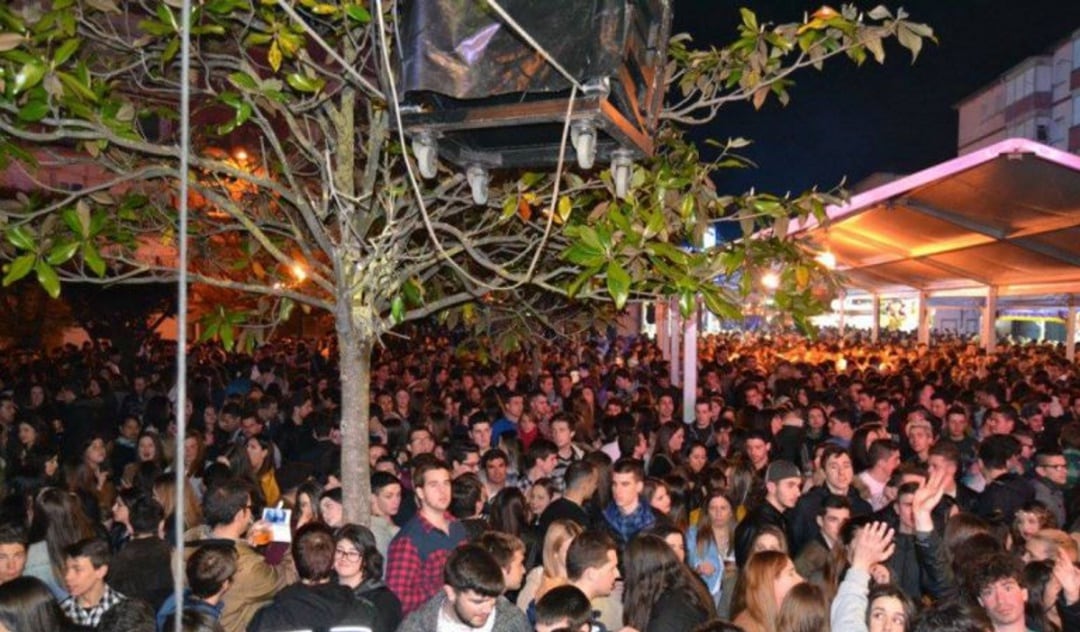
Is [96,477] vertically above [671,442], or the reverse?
[671,442]

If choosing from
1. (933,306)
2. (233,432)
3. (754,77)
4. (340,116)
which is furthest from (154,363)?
(933,306)

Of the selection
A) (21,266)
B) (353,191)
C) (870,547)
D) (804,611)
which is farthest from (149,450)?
(870,547)

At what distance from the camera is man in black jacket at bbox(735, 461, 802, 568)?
5.52 metres

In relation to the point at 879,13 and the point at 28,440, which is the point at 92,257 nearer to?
the point at 879,13

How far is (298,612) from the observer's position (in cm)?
406

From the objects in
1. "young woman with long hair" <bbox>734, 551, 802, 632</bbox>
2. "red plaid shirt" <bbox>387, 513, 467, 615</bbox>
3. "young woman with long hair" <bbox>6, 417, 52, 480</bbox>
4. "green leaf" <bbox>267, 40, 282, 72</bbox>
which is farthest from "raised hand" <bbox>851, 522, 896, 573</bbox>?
"young woman with long hair" <bbox>6, 417, 52, 480</bbox>

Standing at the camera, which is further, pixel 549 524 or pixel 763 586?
pixel 549 524

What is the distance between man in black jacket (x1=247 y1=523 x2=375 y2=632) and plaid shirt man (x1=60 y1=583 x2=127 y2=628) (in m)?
0.90

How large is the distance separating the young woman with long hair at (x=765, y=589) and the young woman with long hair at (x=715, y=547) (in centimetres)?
69

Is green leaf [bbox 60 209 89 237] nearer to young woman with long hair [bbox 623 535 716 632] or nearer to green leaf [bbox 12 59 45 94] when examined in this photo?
green leaf [bbox 12 59 45 94]

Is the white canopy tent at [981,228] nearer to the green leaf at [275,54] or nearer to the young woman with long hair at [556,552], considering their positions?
the young woman with long hair at [556,552]

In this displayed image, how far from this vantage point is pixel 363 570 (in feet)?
15.1

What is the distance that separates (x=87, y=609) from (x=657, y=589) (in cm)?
291

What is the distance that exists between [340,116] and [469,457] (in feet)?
9.56
